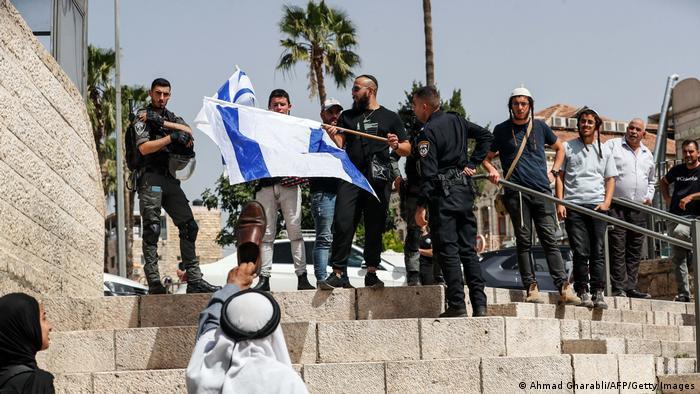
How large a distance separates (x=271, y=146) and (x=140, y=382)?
2810 mm

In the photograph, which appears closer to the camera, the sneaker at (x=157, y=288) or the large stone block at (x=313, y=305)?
the large stone block at (x=313, y=305)

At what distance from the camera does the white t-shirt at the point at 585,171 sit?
10.6 m

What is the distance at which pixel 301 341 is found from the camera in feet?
25.3

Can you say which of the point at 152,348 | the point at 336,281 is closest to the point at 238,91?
the point at 336,281

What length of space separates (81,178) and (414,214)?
3.17m

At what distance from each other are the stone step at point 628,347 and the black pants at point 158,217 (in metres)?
3.11

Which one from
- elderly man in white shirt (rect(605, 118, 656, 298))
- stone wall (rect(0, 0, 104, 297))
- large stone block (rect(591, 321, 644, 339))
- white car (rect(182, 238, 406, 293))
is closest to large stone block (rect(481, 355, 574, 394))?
large stone block (rect(591, 321, 644, 339))

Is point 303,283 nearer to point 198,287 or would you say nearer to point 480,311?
point 198,287

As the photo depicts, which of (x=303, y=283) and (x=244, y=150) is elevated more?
(x=244, y=150)

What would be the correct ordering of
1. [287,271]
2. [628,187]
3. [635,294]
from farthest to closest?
→ [287,271], [635,294], [628,187]

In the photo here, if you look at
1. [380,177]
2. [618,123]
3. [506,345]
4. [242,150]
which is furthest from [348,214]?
[618,123]

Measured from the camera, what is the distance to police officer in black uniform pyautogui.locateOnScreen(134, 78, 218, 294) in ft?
30.0

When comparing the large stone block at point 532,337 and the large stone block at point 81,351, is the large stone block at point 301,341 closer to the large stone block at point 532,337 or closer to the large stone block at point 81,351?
the large stone block at point 81,351

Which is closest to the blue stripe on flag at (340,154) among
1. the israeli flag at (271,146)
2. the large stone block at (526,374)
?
the israeli flag at (271,146)
